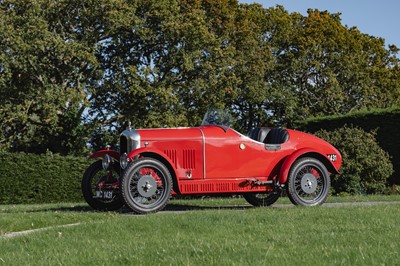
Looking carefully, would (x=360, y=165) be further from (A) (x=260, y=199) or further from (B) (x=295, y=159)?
(B) (x=295, y=159)

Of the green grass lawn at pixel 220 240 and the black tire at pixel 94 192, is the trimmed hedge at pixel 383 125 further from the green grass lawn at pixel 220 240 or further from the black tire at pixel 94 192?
the green grass lawn at pixel 220 240

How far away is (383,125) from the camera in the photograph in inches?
779

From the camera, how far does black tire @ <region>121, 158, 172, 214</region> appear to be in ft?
34.2

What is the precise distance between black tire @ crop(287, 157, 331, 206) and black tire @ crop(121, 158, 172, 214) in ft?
7.38

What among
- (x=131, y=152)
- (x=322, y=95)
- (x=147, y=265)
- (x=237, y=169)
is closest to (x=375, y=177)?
(x=237, y=169)

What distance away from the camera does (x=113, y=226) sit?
795 centimetres

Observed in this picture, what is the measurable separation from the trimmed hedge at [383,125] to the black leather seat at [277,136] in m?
7.85

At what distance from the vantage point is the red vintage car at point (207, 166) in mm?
10539

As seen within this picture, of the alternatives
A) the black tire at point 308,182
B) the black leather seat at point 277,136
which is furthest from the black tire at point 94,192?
the black tire at point 308,182

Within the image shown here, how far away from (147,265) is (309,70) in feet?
111

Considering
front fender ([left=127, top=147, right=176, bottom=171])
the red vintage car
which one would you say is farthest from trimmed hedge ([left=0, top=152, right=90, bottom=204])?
front fender ([left=127, top=147, right=176, bottom=171])

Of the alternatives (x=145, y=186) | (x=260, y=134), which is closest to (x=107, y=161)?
(x=145, y=186)

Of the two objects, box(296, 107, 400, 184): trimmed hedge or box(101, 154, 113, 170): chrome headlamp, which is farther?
box(296, 107, 400, 184): trimmed hedge

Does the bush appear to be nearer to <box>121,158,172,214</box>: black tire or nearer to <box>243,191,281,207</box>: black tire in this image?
<box>243,191,281,207</box>: black tire
